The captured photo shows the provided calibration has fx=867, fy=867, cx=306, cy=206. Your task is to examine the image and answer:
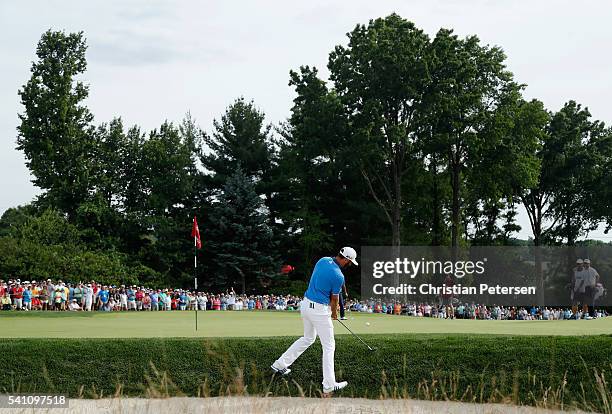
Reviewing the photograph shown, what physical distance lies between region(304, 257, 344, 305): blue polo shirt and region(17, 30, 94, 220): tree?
48636 mm

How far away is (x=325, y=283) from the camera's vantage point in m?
12.9

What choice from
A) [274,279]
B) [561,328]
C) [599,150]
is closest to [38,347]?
[561,328]

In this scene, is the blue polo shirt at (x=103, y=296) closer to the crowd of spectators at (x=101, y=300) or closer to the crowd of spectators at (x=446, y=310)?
the crowd of spectators at (x=101, y=300)

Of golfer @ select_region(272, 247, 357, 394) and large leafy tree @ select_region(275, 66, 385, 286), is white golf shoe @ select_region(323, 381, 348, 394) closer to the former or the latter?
golfer @ select_region(272, 247, 357, 394)

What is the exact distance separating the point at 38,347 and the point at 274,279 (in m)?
44.9

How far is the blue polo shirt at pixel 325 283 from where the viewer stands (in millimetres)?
12906

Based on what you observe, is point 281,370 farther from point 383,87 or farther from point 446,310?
point 383,87

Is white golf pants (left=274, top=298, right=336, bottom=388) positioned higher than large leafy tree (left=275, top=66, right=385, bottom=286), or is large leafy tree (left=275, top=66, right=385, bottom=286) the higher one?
large leafy tree (left=275, top=66, right=385, bottom=286)

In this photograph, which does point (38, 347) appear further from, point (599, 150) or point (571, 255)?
point (599, 150)

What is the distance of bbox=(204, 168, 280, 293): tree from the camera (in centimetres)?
5847

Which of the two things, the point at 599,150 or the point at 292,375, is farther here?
the point at 599,150

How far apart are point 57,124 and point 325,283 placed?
1954 inches

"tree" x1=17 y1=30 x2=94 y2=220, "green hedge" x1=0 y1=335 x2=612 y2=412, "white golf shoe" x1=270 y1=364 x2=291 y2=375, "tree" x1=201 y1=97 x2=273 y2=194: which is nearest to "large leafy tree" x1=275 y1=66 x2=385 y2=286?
A: "tree" x1=201 y1=97 x2=273 y2=194

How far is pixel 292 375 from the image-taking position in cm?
1440
